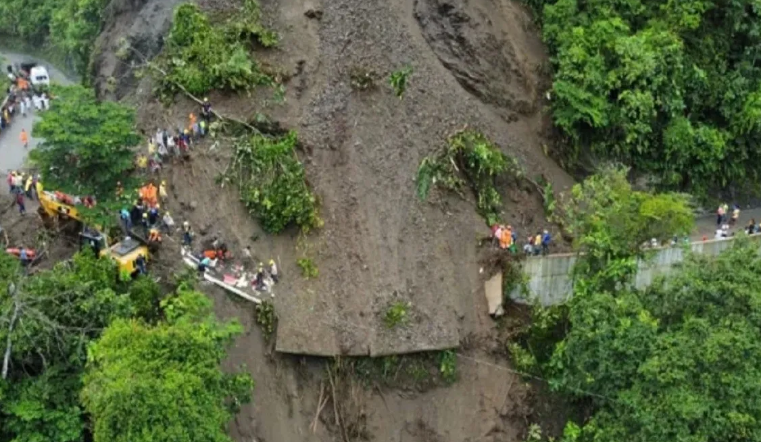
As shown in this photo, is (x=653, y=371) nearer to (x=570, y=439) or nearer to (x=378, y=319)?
(x=570, y=439)

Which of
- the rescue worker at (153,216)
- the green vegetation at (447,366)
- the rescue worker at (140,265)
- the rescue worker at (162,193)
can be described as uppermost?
the rescue worker at (162,193)

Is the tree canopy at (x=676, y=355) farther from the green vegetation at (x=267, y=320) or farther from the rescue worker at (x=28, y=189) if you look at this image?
the rescue worker at (x=28, y=189)

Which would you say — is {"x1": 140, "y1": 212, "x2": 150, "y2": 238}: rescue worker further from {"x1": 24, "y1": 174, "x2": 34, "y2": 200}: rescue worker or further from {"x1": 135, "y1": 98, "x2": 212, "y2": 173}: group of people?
{"x1": 24, "y1": 174, "x2": 34, "y2": 200}: rescue worker

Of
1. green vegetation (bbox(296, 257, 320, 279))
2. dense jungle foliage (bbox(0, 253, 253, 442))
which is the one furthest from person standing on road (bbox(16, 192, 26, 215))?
green vegetation (bbox(296, 257, 320, 279))

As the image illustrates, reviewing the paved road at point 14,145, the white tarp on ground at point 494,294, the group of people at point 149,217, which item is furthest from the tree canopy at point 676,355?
the paved road at point 14,145

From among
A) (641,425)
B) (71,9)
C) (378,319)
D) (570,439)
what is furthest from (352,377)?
(71,9)

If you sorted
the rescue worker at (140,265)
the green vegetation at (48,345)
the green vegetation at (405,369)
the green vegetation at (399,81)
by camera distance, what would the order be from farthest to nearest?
the green vegetation at (399,81) → the green vegetation at (405,369) → the rescue worker at (140,265) → the green vegetation at (48,345)

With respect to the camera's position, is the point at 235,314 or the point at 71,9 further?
the point at 71,9

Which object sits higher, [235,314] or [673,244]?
[673,244]
